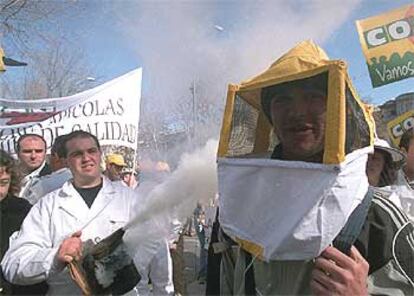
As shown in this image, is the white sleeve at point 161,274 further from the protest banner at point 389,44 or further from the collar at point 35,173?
the protest banner at point 389,44

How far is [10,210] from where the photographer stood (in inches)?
126

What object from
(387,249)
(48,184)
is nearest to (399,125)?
(48,184)

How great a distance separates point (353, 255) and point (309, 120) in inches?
16.1

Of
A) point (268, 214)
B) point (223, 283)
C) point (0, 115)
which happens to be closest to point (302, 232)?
point (268, 214)

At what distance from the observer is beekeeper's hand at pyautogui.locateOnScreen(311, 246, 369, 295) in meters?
1.31

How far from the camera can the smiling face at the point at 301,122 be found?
4.86ft

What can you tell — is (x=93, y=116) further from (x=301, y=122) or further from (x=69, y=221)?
(x=301, y=122)

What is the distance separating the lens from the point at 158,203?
7.80 feet

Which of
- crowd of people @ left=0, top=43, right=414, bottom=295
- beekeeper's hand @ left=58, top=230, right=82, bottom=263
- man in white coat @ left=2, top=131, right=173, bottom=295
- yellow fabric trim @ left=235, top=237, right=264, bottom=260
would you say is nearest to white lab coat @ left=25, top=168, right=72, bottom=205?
man in white coat @ left=2, top=131, right=173, bottom=295

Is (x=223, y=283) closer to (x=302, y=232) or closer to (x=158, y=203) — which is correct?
(x=302, y=232)

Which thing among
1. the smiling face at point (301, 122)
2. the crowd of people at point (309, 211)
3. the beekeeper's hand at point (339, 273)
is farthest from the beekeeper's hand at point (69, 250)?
the beekeeper's hand at point (339, 273)

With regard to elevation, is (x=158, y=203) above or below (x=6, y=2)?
below

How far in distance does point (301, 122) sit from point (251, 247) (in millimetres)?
401

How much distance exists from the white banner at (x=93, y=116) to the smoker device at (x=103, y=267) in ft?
7.27
